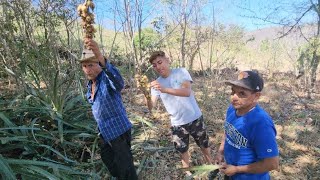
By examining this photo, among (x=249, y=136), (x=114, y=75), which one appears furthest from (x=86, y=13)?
(x=249, y=136)

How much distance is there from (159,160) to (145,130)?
40 centimetres

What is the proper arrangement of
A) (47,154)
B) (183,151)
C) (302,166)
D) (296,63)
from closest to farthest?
(47,154) → (183,151) → (302,166) → (296,63)

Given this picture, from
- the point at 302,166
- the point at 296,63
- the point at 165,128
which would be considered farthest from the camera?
the point at 296,63

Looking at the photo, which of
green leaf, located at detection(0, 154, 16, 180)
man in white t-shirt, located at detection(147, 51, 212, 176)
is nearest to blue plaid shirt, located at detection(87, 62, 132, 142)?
man in white t-shirt, located at detection(147, 51, 212, 176)

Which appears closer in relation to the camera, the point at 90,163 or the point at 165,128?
the point at 90,163

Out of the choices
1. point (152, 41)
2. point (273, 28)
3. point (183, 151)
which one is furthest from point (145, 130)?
point (273, 28)

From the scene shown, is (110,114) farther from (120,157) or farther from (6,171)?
(6,171)

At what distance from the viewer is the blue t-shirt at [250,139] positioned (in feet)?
5.65

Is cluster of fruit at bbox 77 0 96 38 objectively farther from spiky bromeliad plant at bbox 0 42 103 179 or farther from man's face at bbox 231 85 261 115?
spiky bromeliad plant at bbox 0 42 103 179

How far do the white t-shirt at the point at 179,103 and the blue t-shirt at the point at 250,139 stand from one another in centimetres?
119

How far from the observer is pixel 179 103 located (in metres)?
3.24

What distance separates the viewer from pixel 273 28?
984 cm

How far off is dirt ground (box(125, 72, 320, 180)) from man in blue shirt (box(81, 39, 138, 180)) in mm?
625

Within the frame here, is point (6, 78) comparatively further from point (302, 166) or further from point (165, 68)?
point (302, 166)
